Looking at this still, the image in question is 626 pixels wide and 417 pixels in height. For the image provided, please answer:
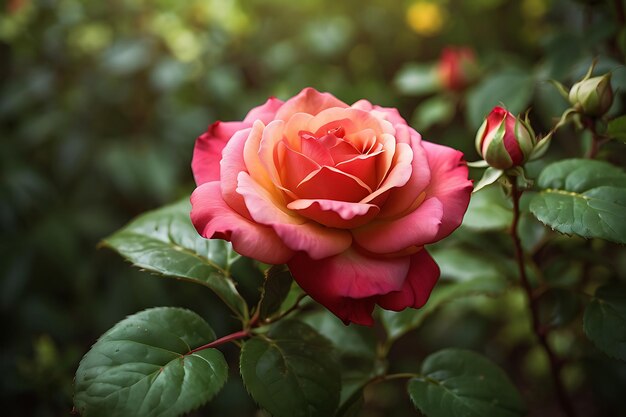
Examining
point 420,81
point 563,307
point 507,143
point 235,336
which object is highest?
point 507,143

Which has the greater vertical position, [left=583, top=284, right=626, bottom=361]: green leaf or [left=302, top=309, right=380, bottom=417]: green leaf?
[left=583, top=284, right=626, bottom=361]: green leaf

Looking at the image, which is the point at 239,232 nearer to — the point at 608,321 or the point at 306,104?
the point at 306,104

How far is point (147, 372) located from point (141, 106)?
1320 millimetres

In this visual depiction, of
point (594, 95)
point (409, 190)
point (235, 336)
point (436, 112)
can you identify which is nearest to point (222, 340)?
point (235, 336)

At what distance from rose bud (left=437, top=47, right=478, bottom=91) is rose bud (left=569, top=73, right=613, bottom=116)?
26.8 inches

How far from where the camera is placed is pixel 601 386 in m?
1.01

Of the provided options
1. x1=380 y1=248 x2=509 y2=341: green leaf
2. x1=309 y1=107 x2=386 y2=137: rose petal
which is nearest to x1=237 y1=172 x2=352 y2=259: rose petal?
x1=309 y1=107 x2=386 y2=137: rose petal

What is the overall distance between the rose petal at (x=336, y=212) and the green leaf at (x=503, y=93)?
2.06 feet

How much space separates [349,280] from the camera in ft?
1.48

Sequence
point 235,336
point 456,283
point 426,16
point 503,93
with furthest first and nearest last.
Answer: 1. point 426,16
2. point 503,93
3. point 456,283
4. point 235,336

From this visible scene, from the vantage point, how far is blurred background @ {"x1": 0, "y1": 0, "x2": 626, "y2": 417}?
1.43 meters

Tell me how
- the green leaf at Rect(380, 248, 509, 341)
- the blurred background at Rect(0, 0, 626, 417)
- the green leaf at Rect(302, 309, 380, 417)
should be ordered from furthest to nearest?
the blurred background at Rect(0, 0, 626, 417) < the green leaf at Rect(380, 248, 509, 341) < the green leaf at Rect(302, 309, 380, 417)

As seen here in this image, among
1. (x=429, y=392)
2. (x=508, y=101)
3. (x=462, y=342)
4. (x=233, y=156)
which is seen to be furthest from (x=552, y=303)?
(x=462, y=342)

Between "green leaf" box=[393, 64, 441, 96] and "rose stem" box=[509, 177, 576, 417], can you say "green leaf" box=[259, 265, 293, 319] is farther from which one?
"green leaf" box=[393, 64, 441, 96]
